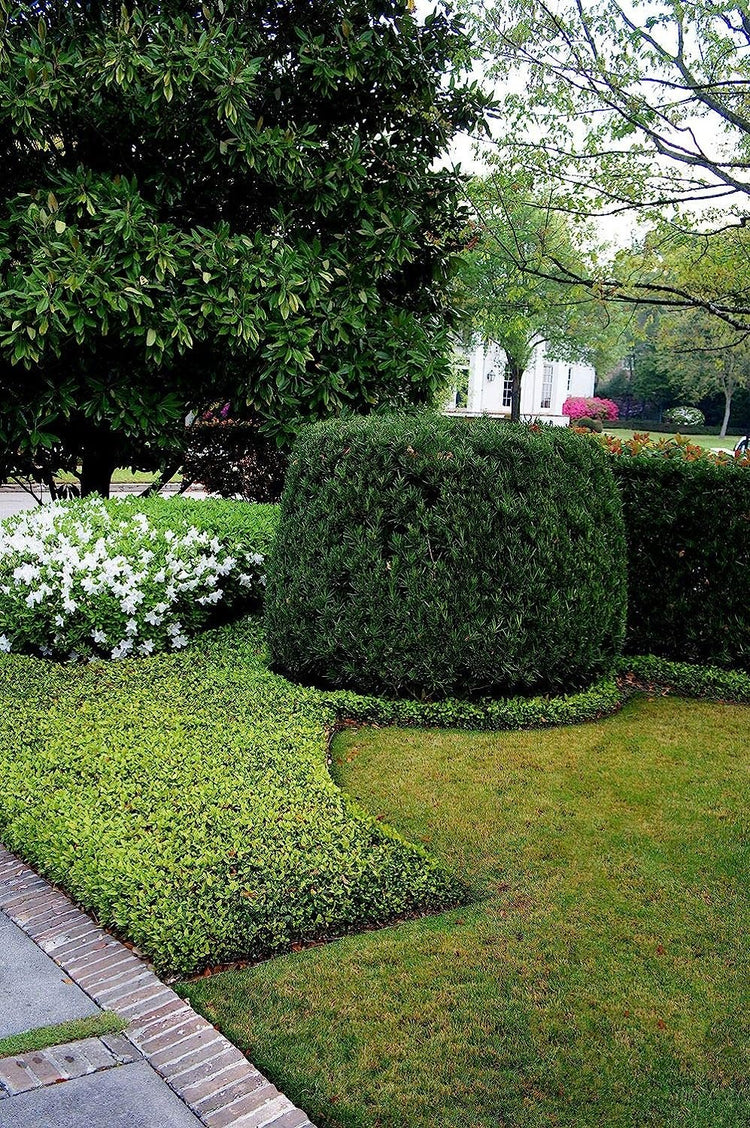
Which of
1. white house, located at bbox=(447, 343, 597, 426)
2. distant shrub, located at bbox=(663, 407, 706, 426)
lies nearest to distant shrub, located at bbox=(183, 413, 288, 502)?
white house, located at bbox=(447, 343, 597, 426)

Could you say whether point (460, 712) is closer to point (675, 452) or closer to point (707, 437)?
point (675, 452)

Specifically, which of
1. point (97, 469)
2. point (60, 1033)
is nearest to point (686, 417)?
point (97, 469)

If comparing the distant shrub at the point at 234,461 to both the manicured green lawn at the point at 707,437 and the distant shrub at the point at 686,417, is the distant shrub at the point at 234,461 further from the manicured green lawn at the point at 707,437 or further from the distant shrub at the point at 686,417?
the distant shrub at the point at 686,417

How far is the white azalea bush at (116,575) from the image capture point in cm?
632

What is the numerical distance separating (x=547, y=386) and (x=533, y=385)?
161 centimetres

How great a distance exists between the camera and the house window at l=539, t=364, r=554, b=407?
60969 millimetres

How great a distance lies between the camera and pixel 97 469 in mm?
9312

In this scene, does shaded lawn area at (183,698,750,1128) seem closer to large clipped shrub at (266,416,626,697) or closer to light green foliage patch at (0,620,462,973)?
light green foliage patch at (0,620,462,973)

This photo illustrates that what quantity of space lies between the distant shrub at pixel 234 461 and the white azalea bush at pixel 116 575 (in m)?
2.74

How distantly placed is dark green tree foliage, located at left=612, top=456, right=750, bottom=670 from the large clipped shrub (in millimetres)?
1045

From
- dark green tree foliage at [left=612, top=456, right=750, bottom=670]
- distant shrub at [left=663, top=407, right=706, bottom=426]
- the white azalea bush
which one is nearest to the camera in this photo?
the white azalea bush

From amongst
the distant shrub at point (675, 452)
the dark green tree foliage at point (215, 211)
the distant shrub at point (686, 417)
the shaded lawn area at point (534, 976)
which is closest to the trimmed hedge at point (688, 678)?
the distant shrub at point (675, 452)

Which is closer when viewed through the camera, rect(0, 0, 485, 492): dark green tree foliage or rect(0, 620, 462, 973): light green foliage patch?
rect(0, 620, 462, 973): light green foliage patch

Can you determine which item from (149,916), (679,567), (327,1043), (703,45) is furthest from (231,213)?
(327,1043)
